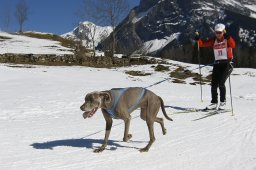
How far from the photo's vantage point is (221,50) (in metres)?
12.6

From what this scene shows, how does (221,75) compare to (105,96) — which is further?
(221,75)

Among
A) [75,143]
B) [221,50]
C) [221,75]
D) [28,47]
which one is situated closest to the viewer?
[75,143]

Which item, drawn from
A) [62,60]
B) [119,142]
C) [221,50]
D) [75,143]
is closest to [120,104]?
[119,142]

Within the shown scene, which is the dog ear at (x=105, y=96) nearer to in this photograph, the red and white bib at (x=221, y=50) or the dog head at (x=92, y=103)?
the dog head at (x=92, y=103)

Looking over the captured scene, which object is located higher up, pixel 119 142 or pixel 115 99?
pixel 115 99

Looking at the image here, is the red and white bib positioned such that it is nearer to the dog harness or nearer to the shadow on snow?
the shadow on snow

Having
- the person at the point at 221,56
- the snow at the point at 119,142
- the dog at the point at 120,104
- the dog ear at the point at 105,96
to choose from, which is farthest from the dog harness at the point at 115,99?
the person at the point at 221,56

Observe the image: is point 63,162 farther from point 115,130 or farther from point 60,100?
point 60,100

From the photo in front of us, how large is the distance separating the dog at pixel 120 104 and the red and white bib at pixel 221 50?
494 cm

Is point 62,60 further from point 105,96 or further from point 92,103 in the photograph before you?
point 92,103

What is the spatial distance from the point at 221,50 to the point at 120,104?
5.86 meters

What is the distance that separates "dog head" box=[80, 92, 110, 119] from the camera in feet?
23.9

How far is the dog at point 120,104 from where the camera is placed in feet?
24.1

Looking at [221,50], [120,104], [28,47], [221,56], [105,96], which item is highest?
[28,47]
